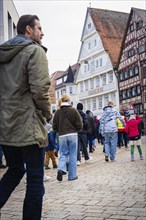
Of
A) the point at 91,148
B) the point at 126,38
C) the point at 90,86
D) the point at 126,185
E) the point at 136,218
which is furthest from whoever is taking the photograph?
the point at 90,86

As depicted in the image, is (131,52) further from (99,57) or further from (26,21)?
(26,21)

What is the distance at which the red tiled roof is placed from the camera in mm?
43731

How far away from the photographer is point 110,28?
46.5 meters

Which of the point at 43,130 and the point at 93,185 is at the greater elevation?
the point at 43,130

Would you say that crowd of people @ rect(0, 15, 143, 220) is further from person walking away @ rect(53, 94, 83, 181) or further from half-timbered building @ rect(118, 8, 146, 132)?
half-timbered building @ rect(118, 8, 146, 132)

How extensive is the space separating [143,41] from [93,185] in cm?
3177

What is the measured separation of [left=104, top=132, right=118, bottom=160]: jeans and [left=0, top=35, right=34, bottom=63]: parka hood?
784 cm

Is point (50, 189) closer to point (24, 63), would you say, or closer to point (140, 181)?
point (140, 181)

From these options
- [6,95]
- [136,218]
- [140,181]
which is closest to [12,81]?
[6,95]

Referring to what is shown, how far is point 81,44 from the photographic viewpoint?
48.9 m

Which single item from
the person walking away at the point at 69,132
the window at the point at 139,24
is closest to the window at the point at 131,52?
the window at the point at 139,24

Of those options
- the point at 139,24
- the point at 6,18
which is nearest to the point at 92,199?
the point at 6,18

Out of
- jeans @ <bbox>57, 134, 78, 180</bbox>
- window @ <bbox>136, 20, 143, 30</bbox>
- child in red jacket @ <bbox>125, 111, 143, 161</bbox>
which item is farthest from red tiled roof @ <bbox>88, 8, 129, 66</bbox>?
jeans @ <bbox>57, 134, 78, 180</bbox>

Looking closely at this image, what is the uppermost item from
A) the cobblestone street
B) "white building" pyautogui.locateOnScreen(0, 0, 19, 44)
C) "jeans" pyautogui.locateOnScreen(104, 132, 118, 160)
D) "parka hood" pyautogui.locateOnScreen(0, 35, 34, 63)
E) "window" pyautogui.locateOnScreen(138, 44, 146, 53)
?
"window" pyautogui.locateOnScreen(138, 44, 146, 53)
